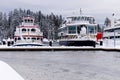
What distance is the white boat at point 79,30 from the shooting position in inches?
2253

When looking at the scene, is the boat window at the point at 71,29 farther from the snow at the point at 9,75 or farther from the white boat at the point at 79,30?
the snow at the point at 9,75

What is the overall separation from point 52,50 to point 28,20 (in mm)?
19851

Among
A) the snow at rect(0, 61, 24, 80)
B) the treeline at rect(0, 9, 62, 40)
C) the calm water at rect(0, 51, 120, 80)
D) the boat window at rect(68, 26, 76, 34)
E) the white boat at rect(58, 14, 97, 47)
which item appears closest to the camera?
the snow at rect(0, 61, 24, 80)

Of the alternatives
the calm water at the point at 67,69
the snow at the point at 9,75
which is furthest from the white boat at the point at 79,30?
the snow at the point at 9,75

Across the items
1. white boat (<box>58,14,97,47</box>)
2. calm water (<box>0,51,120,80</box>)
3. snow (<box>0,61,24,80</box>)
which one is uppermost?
white boat (<box>58,14,97,47</box>)

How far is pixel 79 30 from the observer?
63.6m

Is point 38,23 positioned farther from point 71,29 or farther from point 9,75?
point 9,75

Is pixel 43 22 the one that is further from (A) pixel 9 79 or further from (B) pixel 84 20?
(A) pixel 9 79

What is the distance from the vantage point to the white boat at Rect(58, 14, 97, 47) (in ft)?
188

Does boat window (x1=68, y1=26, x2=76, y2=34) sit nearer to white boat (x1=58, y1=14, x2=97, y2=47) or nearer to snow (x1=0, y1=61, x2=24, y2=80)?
white boat (x1=58, y1=14, x2=97, y2=47)

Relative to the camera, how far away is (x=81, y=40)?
56.5 metres

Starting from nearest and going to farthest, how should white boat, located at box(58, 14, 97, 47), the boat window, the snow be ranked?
1. the snow
2. white boat, located at box(58, 14, 97, 47)
3. the boat window

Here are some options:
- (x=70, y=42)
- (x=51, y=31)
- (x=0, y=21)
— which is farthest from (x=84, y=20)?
(x=0, y=21)

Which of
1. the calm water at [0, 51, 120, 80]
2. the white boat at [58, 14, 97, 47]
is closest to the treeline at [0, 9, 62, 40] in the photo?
the white boat at [58, 14, 97, 47]
